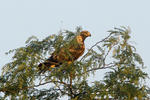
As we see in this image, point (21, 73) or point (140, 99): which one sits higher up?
point (21, 73)

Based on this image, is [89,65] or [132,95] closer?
[132,95]

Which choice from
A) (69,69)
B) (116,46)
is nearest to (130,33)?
(116,46)

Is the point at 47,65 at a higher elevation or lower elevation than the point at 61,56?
lower

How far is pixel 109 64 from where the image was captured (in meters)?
8.92

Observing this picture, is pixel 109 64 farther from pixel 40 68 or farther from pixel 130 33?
pixel 40 68

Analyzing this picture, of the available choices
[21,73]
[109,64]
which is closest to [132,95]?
[109,64]

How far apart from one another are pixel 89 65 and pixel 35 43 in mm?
1562

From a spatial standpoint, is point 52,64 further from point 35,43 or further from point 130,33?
point 130,33

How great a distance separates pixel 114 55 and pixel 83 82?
1.27 metres

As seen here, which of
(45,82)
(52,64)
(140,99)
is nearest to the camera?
(140,99)

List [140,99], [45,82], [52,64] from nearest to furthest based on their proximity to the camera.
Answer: [140,99] → [45,82] → [52,64]

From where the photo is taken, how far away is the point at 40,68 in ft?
28.2

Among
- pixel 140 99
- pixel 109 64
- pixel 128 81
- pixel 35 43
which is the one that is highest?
pixel 35 43

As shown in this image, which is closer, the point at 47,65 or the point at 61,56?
the point at 61,56
